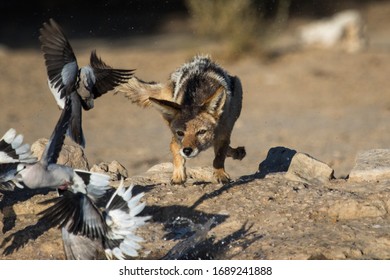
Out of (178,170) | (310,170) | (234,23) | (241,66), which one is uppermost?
(234,23)

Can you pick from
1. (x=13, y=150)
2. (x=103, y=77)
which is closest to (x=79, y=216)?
(x=13, y=150)

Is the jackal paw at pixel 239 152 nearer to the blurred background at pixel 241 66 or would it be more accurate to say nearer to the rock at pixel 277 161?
the rock at pixel 277 161

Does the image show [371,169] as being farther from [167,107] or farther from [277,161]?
[167,107]

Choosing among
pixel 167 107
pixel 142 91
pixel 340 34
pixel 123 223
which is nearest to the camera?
pixel 123 223

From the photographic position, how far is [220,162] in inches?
362

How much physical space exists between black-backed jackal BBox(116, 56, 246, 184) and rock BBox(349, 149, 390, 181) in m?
1.29

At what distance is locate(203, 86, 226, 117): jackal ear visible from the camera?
28.3 feet

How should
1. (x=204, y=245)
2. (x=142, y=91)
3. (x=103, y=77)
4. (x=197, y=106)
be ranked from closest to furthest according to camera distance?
(x=204, y=245)
(x=103, y=77)
(x=197, y=106)
(x=142, y=91)

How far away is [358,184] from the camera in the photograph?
8.66 meters

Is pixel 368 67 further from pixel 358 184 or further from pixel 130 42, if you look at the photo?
pixel 358 184

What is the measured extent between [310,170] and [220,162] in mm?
919

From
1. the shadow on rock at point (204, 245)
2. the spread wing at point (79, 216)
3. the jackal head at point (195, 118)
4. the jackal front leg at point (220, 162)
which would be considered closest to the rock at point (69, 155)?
the jackal head at point (195, 118)

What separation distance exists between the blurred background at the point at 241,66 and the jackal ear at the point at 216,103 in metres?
3.05

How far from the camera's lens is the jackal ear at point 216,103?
8.62 meters
